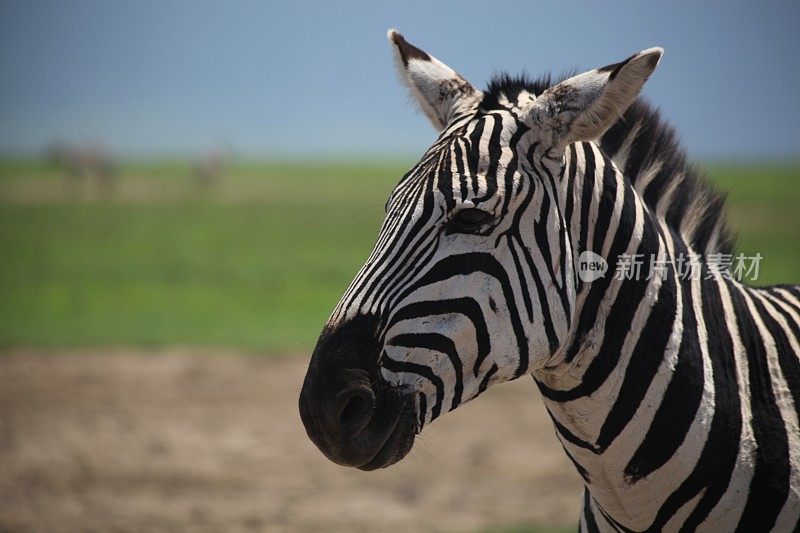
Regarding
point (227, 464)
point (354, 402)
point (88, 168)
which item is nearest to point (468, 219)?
point (354, 402)

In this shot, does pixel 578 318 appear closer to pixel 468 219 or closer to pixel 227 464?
pixel 468 219

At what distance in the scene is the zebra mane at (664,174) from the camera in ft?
9.68

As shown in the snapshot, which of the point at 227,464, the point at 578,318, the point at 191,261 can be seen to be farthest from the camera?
the point at 191,261

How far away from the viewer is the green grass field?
15.0m

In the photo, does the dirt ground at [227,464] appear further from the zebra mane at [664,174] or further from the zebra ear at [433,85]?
the zebra ear at [433,85]

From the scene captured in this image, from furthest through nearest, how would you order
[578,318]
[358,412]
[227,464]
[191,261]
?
[191,261], [227,464], [578,318], [358,412]

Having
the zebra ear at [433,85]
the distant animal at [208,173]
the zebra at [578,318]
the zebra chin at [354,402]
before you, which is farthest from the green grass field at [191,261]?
the distant animal at [208,173]

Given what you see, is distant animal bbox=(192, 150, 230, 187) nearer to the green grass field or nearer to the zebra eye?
the green grass field

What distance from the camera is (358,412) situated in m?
2.31

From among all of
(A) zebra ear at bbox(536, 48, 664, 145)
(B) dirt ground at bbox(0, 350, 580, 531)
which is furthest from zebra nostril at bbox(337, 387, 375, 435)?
(B) dirt ground at bbox(0, 350, 580, 531)

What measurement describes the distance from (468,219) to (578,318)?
54cm

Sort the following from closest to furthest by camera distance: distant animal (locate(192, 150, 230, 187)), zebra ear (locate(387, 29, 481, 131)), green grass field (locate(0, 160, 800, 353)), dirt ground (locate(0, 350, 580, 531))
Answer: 1. zebra ear (locate(387, 29, 481, 131))
2. dirt ground (locate(0, 350, 580, 531))
3. green grass field (locate(0, 160, 800, 353))
4. distant animal (locate(192, 150, 230, 187))

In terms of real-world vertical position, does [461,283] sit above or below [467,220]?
below

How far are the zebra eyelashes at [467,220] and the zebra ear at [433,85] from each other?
0.51 metres
